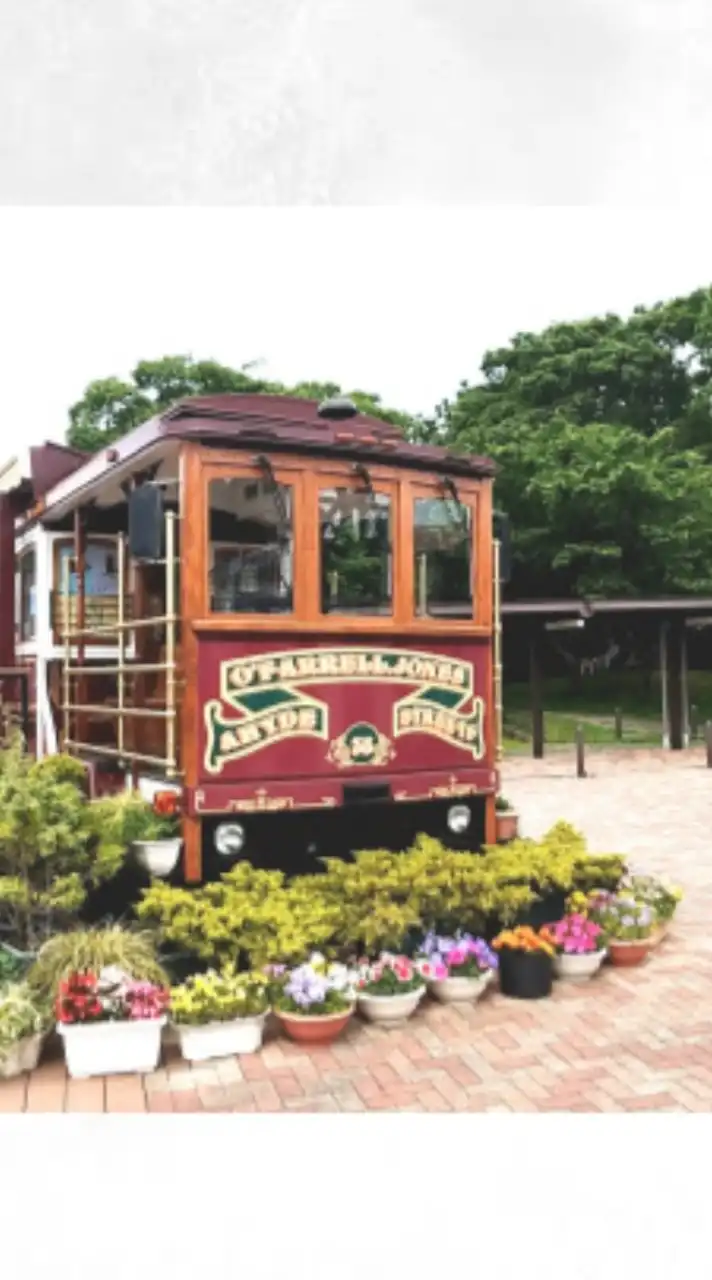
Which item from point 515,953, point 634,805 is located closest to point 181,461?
point 515,953

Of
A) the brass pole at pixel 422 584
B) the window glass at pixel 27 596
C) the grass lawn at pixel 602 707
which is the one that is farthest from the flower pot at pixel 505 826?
the grass lawn at pixel 602 707

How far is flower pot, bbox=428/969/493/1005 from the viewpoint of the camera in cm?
483

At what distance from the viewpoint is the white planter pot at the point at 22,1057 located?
400 cm

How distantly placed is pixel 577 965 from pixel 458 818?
0.89 m

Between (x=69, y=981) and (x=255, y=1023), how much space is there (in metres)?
0.71

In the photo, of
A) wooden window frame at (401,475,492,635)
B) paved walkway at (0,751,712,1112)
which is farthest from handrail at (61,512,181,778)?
paved walkway at (0,751,712,1112)

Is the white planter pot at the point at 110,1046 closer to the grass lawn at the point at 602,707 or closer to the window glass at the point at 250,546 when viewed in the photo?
the window glass at the point at 250,546

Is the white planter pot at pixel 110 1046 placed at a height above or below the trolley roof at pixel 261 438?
below

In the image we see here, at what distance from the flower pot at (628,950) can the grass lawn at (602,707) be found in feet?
42.6

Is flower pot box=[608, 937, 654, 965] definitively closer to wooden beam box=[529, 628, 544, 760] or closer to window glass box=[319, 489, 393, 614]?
window glass box=[319, 489, 393, 614]

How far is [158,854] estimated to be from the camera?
4.73m

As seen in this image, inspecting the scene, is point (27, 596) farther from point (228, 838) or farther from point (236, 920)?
point (236, 920)

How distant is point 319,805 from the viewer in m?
4.96

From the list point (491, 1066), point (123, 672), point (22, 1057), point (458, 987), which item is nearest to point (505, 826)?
point (458, 987)
